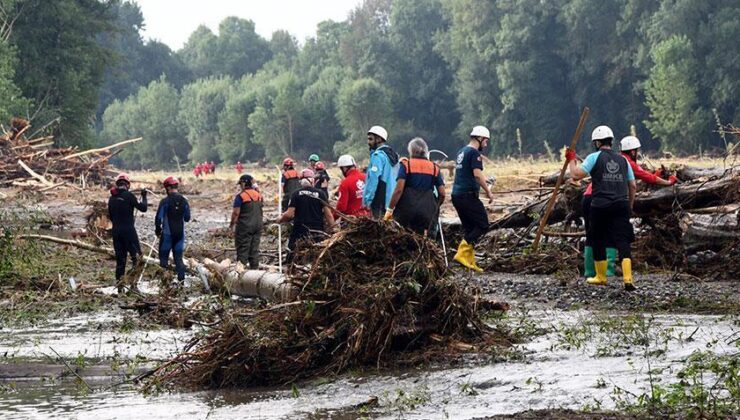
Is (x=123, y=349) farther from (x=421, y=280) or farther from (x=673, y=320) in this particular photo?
(x=673, y=320)

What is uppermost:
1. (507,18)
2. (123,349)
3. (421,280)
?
(507,18)

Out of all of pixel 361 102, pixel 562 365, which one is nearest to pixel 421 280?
pixel 562 365

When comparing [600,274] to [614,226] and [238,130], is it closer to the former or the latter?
[614,226]

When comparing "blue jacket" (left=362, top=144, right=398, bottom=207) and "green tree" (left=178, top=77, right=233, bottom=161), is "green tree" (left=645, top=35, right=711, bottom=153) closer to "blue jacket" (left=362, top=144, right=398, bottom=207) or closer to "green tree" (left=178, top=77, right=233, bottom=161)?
"green tree" (left=178, top=77, right=233, bottom=161)

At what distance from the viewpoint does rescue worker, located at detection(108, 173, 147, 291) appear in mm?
16672

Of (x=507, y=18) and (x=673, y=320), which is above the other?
(x=507, y=18)

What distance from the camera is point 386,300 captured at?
9875 mm

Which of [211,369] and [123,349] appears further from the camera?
[123,349]

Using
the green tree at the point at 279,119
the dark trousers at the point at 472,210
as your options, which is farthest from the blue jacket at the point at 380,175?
the green tree at the point at 279,119

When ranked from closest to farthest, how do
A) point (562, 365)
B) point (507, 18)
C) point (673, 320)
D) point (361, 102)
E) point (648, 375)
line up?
point (648, 375) < point (562, 365) < point (673, 320) < point (507, 18) < point (361, 102)

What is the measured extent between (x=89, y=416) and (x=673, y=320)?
5346 mm

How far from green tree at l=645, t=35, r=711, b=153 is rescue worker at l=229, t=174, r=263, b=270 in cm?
5335

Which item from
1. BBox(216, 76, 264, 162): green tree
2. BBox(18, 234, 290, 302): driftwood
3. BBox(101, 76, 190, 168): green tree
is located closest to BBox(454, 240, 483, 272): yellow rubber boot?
BBox(18, 234, 290, 302): driftwood

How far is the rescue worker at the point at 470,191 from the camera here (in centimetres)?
1491
